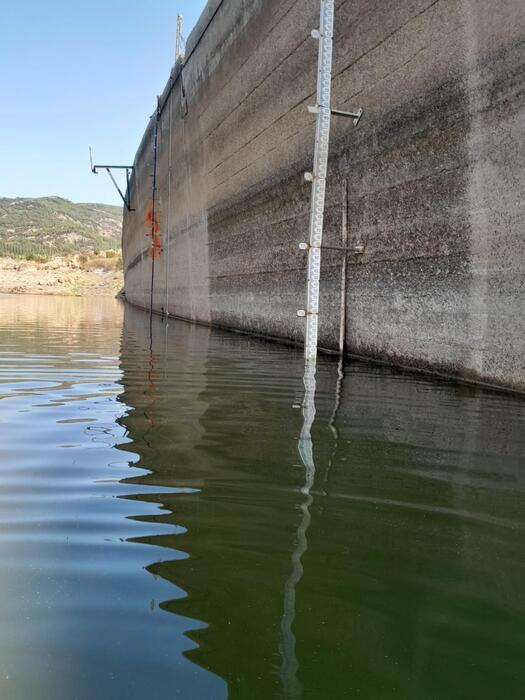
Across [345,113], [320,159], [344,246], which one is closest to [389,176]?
[320,159]

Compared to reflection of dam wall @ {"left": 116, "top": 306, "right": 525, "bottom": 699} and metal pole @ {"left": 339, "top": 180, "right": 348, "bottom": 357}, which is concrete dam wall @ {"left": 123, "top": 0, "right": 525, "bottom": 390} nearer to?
metal pole @ {"left": 339, "top": 180, "right": 348, "bottom": 357}

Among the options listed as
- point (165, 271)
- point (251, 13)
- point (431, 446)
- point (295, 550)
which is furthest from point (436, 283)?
point (165, 271)

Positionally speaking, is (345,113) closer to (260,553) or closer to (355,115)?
(355,115)

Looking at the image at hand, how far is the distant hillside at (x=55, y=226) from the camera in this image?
399 ft

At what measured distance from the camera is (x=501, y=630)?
1607mm

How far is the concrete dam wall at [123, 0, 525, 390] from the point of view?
5.41 m

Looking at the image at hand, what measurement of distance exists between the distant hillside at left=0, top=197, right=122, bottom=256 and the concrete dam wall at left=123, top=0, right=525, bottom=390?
3869 inches

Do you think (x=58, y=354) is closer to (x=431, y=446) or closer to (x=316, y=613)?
(x=431, y=446)

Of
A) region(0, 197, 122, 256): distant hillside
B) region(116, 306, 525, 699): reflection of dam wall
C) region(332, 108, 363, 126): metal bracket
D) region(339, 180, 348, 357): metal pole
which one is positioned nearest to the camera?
region(116, 306, 525, 699): reflection of dam wall

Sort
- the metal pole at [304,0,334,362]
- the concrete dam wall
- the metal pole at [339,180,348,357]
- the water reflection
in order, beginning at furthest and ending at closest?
the metal pole at [339,180,348,357], the metal pole at [304,0,334,362], the concrete dam wall, the water reflection

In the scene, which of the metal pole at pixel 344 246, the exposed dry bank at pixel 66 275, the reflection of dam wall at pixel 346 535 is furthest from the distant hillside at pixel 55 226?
the reflection of dam wall at pixel 346 535

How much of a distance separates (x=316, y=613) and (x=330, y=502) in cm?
92

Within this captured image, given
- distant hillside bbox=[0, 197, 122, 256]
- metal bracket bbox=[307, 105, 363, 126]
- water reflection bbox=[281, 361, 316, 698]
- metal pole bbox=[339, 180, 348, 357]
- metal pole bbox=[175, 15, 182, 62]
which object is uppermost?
distant hillside bbox=[0, 197, 122, 256]

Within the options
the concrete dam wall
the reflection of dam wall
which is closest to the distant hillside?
the concrete dam wall
